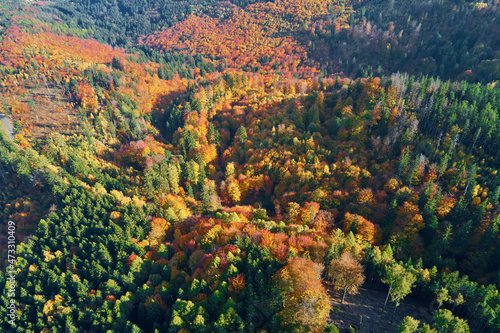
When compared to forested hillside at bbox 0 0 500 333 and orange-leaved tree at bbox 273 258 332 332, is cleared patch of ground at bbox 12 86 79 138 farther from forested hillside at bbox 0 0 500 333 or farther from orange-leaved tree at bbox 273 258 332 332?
orange-leaved tree at bbox 273 258 332 332

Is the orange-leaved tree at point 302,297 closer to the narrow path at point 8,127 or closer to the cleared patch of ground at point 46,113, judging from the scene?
the cleared patch of ground at point 46,113

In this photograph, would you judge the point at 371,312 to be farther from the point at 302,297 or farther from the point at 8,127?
the point at 8,127

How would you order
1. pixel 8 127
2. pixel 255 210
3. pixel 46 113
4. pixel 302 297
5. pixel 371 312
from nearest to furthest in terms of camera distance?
pixel 302 297 → pixel 371 312 → pixel 255 210 → pixel 8 127 → pixel 46 113

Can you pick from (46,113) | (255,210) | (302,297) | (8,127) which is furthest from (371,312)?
(46,113)

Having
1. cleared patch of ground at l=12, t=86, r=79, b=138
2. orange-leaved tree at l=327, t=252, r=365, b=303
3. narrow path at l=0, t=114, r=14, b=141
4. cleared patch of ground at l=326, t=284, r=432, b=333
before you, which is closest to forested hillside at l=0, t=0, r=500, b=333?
orange-leaved tree at l=327, t=252, r=365, b=303

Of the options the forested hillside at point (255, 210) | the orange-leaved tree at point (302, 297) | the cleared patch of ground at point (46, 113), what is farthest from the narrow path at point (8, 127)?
the orange-leaved tree at point (302, 297)

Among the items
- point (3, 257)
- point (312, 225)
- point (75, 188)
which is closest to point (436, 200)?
point (312, 225)

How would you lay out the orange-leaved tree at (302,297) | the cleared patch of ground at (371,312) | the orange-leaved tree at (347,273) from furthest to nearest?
the orange-leaved tree at (347,273) → the cleared patch of ground at (371,312) → the orange-leaved tree at (302,297)

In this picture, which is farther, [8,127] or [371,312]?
[8,127]

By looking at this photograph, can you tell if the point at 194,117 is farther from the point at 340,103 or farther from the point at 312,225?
the point at 312,225

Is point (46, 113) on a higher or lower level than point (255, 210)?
higher

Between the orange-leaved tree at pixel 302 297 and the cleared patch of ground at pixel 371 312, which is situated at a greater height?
the orange-leaved tree at pixel 302 297
